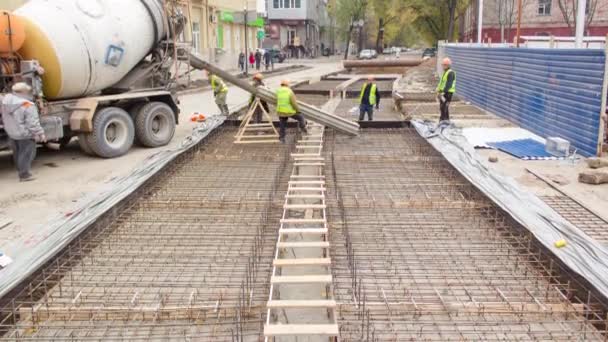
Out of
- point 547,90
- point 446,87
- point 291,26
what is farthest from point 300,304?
point 291,26

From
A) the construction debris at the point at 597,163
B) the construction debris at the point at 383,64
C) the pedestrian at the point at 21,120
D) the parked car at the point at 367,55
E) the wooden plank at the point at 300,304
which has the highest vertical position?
the parked car at the point at 367,55

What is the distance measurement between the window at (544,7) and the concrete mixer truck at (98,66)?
32791 millimetres

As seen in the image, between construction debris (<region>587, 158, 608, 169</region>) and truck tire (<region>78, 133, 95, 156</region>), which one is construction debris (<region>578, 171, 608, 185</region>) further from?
truck tire (<region>78, 133, 95, 156</region>)

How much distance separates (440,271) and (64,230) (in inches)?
139

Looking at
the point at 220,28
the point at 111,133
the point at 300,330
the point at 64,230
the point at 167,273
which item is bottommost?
the point at 167,273

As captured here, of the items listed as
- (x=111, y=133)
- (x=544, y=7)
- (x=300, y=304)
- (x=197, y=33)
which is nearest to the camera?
(x=300, y=304)

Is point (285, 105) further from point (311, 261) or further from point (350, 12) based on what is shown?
point (350, 12)

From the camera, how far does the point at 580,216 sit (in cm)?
609

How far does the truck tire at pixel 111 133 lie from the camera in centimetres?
923

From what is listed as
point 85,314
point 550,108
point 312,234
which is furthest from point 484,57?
point 85,314

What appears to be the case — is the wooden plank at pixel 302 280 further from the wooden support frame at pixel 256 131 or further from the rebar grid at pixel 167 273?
the wooden support frame at pixel 256 131

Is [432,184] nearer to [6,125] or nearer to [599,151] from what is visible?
[599,151]

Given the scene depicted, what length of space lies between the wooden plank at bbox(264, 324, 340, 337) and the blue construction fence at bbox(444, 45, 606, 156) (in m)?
6.78

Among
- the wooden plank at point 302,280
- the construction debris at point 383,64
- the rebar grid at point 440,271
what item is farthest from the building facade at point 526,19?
the wooden plank at point 302,280
